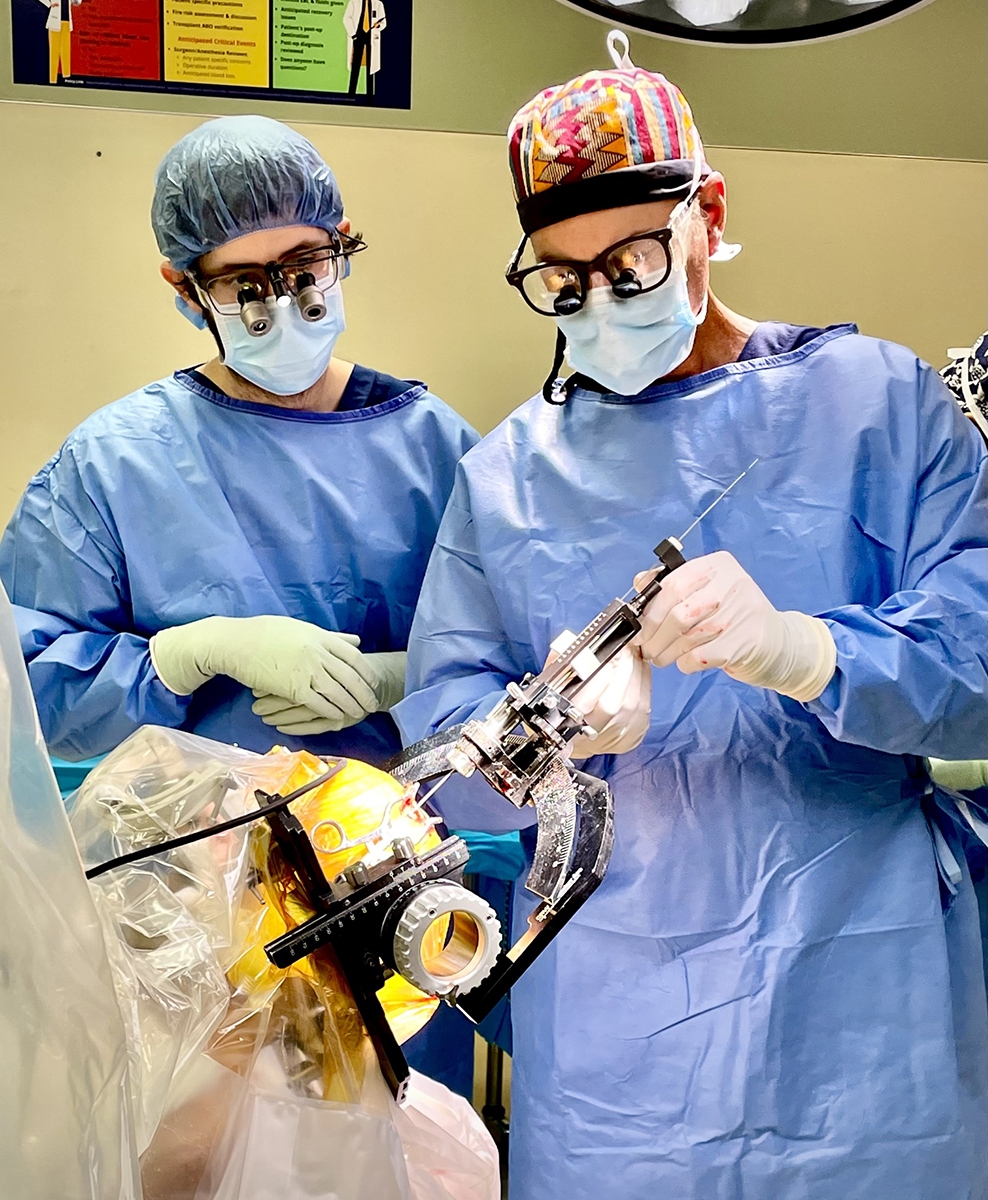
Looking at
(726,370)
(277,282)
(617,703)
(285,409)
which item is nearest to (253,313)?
(277,282)

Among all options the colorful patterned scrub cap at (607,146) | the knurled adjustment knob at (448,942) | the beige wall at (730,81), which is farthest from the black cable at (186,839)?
the beige wall at (730,81)

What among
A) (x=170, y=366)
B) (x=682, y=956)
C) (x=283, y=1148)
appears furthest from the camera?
(x=170, y=366)

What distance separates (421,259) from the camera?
184 centimetres

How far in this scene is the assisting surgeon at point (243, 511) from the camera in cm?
156

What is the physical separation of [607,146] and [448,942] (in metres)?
0.90

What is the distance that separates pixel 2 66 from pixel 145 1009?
140 centimetres

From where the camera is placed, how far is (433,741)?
3.58ft

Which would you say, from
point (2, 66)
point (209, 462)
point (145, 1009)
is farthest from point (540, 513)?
point (2, 66)

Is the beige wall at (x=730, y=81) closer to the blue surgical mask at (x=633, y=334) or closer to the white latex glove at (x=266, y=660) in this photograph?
the blue surgical mask at (x=633, y=334)

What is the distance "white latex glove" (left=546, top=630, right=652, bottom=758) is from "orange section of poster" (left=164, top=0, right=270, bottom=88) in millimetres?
1036

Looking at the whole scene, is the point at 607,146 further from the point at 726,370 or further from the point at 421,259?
the point at 421,259

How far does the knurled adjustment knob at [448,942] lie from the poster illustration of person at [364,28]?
129cm

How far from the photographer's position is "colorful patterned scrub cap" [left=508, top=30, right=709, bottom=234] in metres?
1.33

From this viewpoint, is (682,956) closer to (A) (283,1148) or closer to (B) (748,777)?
(B) (748,777)
